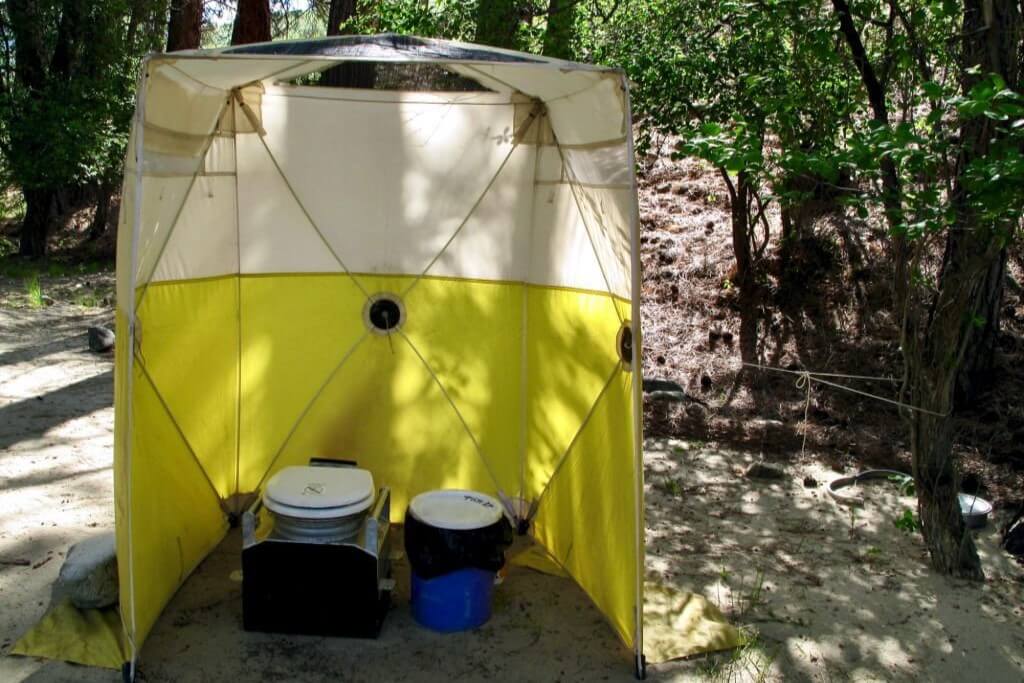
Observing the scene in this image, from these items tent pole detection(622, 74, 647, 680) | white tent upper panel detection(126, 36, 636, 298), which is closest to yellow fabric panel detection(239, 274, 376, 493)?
white tent upper panel detection(126, 36, 636, 298)

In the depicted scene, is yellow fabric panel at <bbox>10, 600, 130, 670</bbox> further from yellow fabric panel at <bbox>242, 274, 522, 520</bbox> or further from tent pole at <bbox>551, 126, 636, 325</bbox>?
tent pole at <bbox>551, 126, 636, 325</bbox>

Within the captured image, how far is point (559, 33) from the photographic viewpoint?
6758 mm

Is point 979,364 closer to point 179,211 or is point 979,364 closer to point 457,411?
point 457,411

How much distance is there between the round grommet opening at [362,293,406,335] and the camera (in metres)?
4.76

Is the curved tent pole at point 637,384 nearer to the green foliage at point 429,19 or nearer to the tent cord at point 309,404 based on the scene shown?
the tent cord at point 309,404

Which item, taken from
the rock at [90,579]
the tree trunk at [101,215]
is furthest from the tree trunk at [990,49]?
the tree trunk at [101,215]

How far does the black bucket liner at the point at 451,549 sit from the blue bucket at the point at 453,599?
1.2 inches

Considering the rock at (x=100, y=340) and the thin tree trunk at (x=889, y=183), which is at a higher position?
the thin tree trunk at (x=889, y=183)

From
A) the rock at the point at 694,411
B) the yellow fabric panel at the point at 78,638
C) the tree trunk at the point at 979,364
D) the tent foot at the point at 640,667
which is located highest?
the tree trunk at the point at 979,364

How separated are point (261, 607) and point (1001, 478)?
4.45m

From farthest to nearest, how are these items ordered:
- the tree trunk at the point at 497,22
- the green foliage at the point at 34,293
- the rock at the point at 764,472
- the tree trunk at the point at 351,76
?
the green foliage at the point at 34,293, the tree trunk at the point at 497,22, the rock at the point at 764,472, the tree trunk at the point at 351,76

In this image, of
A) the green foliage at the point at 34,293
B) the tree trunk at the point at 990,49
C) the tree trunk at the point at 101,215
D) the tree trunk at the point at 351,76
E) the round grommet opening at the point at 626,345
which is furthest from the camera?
the tree trunk at the point at 101,215

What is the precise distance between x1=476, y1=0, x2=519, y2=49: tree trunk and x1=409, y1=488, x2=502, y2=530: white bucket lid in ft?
13.5

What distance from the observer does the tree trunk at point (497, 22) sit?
6875 mm
